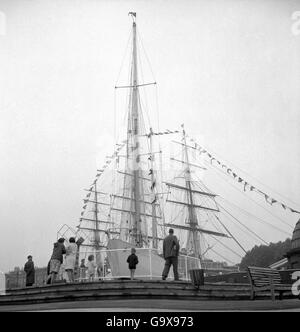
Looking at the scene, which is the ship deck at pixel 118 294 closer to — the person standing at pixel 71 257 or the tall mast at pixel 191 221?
the person standing at pixel 71 257

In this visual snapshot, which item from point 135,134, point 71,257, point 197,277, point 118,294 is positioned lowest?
point 118,294

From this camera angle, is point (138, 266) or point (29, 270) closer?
point (29, 270)

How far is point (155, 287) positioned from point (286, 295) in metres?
3.89

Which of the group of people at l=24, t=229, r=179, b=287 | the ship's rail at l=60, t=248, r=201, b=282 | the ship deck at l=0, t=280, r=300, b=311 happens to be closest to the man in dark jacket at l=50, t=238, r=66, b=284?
the group of people at l=24, t=229, r=179, b=287

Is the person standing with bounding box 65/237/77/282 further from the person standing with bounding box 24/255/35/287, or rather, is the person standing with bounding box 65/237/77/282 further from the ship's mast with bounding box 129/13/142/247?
the ship's mast with bounding box 129/13/142/247

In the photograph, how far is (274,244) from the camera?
308ft

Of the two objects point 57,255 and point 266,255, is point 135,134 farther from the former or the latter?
point 266,255

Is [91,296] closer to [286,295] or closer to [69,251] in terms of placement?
[69,251]

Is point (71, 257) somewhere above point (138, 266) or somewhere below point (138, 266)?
below

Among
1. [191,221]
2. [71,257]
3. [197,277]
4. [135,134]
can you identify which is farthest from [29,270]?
[191,221]

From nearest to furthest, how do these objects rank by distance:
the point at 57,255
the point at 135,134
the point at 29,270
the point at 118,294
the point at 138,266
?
the point at 118,294 → the point at 57,255 → the point at 29,270 → the point at 138,266 → the point at 135,134

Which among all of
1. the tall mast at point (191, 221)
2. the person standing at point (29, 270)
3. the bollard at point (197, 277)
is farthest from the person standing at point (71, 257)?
the tall mast at point (191, 221)
